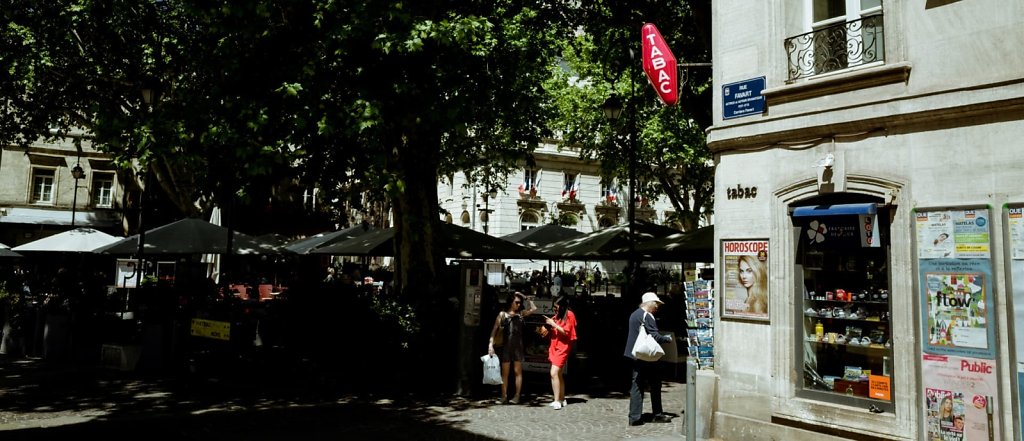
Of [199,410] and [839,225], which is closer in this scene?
[839,225]

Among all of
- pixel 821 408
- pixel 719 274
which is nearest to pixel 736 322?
pixel 719 274

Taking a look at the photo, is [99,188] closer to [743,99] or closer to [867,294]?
[743,99]

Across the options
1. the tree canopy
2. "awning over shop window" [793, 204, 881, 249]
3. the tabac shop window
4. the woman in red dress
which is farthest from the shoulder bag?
the tree canopy

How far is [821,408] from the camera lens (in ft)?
25.0

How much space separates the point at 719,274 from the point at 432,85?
525 cm

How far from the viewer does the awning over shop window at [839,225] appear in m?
7.41

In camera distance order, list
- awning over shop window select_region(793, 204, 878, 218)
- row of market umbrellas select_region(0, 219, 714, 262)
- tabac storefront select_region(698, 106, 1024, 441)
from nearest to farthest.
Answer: tabac storefront select_region(698, 106, 1024, 441) → awning over shop window select_region(793, 204, 878, 218) → row of market umbrellas select_region(0, 219, 714, 262)

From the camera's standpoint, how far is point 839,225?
7680mm

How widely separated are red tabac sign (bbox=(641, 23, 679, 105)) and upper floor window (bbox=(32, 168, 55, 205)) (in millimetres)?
36071

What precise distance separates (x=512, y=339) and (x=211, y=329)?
4792mm

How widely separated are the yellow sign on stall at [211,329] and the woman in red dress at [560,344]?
5009 mm

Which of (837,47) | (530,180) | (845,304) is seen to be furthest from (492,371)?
(530,180)

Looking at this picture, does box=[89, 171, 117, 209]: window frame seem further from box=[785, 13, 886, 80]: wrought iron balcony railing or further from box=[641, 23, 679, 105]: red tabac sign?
box=[785, 13, 886, 80]: wrought iron balcony railing

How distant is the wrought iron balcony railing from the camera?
24.9 feet
